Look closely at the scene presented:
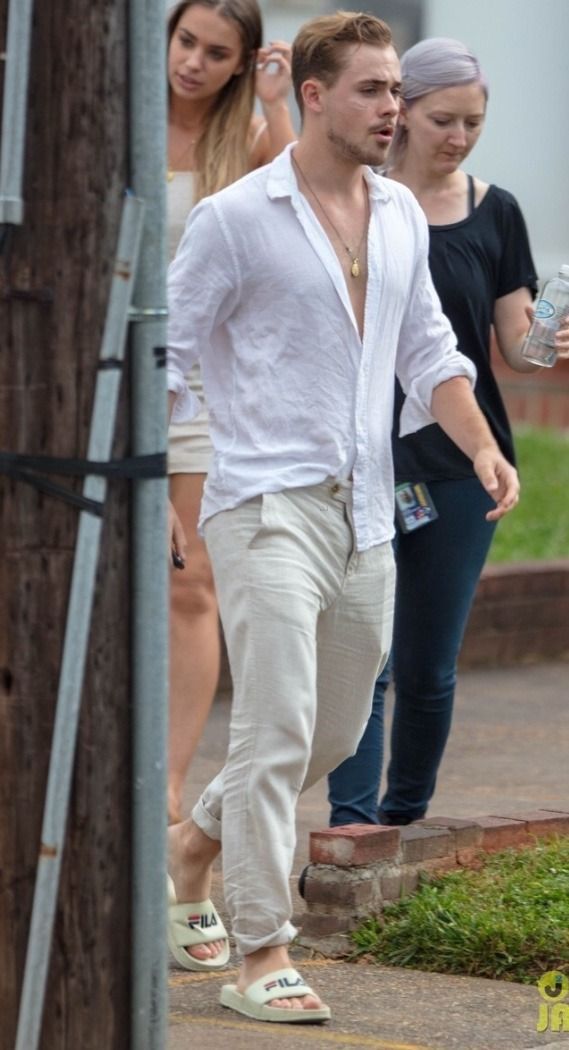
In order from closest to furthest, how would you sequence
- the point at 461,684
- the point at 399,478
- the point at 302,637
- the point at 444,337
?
the point at 302,637
the point at 444,337
the point at 399,478
the point at 461,684

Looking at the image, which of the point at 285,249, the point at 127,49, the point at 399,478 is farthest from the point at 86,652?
the point at 399,478

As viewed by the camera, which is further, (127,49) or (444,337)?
(444,337)

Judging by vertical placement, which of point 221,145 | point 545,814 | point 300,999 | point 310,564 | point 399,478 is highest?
point 221,145

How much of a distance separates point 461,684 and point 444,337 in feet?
15.0

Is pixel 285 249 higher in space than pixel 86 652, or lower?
higher

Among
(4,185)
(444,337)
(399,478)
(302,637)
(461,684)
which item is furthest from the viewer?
(461,684)

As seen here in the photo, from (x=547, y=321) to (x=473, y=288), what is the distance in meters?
0.53

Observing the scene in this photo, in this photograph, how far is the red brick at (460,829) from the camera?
539cm

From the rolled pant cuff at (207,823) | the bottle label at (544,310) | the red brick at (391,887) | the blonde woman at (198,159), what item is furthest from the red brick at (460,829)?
the bottle label at (544,310)

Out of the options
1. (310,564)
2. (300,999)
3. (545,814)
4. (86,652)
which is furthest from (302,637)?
(545,814)

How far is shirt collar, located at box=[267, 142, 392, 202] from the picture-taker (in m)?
4.40

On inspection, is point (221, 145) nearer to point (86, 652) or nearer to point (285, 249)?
point (285, 249)

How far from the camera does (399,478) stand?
566 cm

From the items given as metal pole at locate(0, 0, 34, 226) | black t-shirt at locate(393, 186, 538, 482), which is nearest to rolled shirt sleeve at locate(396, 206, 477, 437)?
black t-shirt at locate(393, 186, 538, 482)
